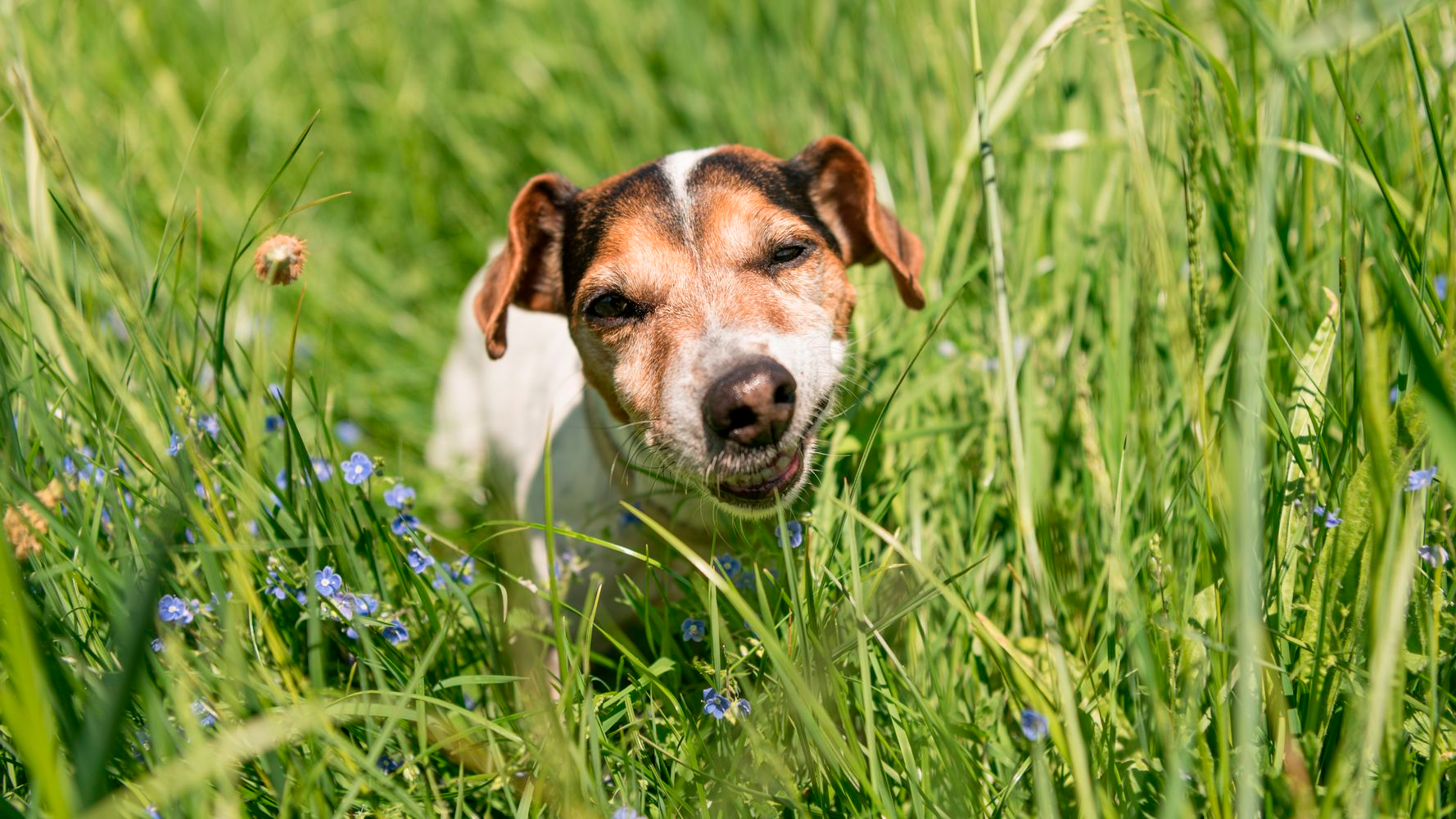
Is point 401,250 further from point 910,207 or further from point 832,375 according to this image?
point 832,375

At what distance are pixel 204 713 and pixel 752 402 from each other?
1.38 metres

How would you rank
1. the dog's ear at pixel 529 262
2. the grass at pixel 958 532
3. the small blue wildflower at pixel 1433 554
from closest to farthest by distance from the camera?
the grass at pixel 958 532 < the small blue wildflower at pixel 1433 554 < the dog's ear at pixel 529 262

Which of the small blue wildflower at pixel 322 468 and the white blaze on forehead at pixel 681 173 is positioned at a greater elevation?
the white blaze on forehead at pixel 681 173

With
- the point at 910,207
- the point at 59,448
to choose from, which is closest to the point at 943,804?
the point at 59,448

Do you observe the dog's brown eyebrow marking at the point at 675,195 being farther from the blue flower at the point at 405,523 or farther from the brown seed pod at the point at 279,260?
the brown seed pod at the point at 279,260

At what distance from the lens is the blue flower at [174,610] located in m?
2.27

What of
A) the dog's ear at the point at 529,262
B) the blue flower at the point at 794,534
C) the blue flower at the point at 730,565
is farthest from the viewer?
the dog's ear at the point at 529,262

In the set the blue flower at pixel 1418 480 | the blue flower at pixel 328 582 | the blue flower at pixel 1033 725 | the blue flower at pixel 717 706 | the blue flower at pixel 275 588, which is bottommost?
the blue flower at pixel 717 706

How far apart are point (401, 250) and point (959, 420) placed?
11.6 feet

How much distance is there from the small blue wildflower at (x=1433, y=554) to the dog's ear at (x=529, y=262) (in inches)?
96.6

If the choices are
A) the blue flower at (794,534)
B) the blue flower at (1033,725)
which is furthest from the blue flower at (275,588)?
the blue flower at (1033,725)

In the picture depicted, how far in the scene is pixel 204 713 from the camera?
218 cm

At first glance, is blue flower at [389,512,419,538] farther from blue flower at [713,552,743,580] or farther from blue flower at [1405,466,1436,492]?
blue flower at [1405,466,1436,492]

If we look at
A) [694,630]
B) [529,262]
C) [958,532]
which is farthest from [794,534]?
[529,262]
